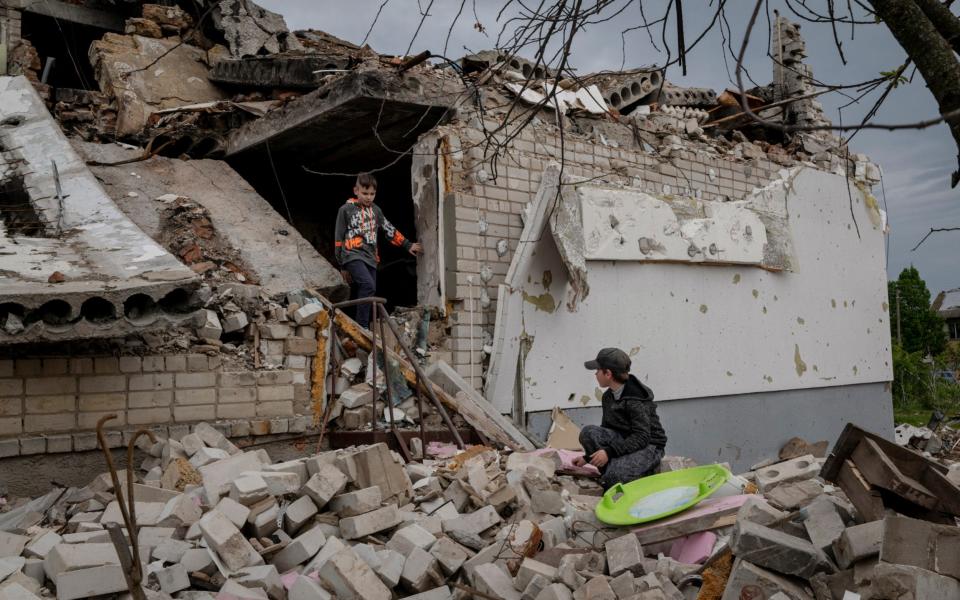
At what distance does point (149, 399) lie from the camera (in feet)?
16.7

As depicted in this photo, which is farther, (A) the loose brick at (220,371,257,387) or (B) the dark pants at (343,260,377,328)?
(B) the dark pants at (343,260,377,328)

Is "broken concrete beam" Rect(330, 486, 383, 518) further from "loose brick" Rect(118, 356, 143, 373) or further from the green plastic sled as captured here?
"loose brick" Rect(118, 356, 143, 373)

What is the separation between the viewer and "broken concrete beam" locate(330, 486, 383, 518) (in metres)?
4.09

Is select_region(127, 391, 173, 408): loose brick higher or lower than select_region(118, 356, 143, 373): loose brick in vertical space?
lower

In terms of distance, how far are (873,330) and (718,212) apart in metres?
3.72

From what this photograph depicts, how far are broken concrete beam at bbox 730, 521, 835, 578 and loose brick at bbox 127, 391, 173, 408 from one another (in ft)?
11.6

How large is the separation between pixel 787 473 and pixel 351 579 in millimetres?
2780

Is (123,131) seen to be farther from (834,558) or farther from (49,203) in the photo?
(834,558)

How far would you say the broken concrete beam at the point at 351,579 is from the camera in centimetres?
346

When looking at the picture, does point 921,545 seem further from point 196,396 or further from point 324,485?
point 196,396

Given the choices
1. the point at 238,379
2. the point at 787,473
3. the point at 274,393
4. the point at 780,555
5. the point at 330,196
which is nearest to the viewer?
the point at 780,555

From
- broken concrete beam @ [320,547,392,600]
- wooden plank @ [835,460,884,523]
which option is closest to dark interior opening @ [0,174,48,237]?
broken concrete beam @ [320,547,392,600]

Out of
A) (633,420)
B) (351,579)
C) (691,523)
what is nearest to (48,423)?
(351,579)

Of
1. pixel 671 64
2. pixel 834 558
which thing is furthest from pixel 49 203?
pixel 834 558
